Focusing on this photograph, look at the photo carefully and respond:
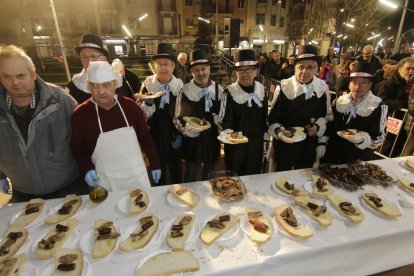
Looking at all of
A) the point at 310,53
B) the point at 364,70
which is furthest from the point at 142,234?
the point at 364,70

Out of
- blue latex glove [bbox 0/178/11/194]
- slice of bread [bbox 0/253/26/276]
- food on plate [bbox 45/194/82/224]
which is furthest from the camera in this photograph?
blue latex glove [bbox 0/178/11/194]

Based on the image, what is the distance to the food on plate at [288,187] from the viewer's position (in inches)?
86.7

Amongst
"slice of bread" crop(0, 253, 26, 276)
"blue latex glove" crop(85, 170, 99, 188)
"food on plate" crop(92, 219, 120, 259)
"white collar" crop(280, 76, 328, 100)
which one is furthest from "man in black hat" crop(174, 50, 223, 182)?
"slice of bread" crop(0, 253, 26, 276)

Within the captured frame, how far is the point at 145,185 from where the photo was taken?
260 centimetres

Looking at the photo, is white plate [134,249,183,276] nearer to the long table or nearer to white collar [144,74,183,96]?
the long table

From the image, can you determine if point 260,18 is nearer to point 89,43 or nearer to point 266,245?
point 89,43

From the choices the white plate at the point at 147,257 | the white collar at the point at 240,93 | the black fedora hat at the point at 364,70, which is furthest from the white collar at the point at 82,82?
the black fedora hat at the point at 364,70

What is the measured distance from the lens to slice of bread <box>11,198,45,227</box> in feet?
6.11

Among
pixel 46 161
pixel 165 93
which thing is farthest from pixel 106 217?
pixel 165 93

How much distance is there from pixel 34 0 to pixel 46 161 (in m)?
32.9

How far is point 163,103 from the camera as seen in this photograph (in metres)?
3.39

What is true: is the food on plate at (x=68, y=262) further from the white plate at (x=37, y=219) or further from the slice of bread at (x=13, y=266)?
the white plate at (x=37, y=219)

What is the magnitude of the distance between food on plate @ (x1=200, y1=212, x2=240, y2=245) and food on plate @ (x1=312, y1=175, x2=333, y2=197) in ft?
2.91

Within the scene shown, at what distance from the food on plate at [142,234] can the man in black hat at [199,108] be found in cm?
143
